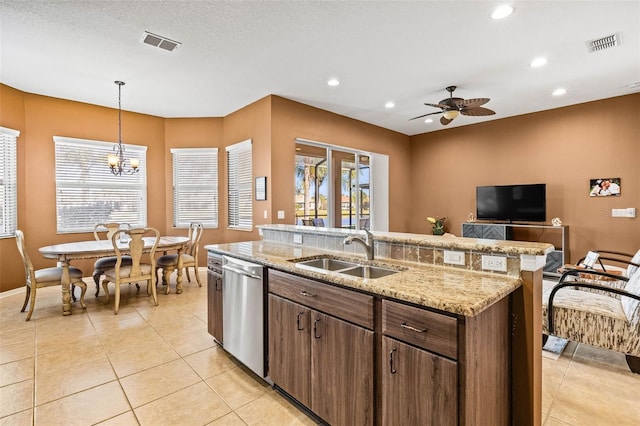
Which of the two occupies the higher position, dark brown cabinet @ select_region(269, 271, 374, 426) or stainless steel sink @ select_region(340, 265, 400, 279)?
stainless steel sink @ select_region(340, 265, 400, 279)

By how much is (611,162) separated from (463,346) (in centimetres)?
571

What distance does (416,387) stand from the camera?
4.59ft

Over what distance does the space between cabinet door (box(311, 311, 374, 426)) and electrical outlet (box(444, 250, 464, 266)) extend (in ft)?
2.48

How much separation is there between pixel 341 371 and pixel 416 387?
1.48 ft

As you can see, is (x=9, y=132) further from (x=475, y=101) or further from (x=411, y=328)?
(x=475, y=101)

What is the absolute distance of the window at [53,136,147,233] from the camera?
510 cm

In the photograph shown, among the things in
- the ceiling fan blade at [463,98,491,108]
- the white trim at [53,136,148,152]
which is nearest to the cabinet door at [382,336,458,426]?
the ceiling fan blade at [463,98,491,108]

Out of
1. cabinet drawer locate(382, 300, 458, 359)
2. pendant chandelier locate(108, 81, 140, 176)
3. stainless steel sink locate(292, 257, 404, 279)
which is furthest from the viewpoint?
pendant chandelier locate(108, 81, 140, 176)

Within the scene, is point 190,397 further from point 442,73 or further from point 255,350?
point 442,73

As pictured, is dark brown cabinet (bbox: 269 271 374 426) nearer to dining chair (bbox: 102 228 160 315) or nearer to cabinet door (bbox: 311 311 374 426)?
cabinet door (bbox: 311 311 374 426)

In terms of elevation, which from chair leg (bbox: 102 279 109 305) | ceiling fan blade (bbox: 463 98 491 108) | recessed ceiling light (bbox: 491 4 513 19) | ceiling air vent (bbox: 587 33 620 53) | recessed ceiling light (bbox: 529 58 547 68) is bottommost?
chair leg (bbox: 102 279 109 305)

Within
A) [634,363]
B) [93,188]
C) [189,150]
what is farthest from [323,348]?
[93,188]

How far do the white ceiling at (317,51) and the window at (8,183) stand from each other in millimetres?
774

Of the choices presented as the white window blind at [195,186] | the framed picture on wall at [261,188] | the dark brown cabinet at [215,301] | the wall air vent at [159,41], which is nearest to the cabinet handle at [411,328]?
the dark brown cabinet at [215,301]
